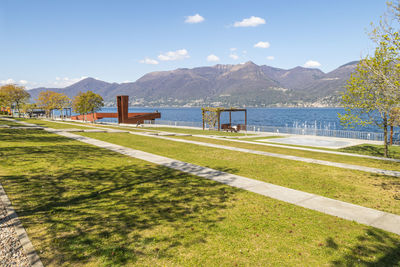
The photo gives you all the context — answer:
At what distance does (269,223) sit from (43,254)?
191 inches

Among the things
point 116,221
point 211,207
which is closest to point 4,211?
point 116,221

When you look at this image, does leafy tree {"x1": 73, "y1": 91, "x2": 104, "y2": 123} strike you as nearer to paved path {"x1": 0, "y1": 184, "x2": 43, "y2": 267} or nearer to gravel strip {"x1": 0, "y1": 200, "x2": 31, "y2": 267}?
paved path {"x1": 0, "y1": 184, "x2": 43, "y2": 267}

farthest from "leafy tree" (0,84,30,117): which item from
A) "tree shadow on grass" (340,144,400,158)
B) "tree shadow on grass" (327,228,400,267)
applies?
"tree shadow on grass" (327,228,400,267)

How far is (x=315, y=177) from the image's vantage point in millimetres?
10492

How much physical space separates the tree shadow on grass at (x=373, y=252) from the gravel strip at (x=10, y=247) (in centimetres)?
568

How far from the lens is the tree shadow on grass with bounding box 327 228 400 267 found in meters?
4.62

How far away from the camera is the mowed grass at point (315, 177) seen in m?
8.11

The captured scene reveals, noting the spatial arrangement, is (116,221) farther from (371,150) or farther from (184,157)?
(371,150)

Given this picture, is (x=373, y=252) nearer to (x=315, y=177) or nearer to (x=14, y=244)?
(x=315, y=177)

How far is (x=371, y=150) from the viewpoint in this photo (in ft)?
63.5

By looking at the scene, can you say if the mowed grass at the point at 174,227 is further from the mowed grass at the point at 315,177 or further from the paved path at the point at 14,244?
the mowed grass at the point at 315,177

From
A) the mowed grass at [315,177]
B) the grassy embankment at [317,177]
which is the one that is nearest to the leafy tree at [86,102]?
the grassy embankment at [317,177]

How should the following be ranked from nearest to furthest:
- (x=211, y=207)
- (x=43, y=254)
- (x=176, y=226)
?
(x=43, y=254)
(x=176, y=226)
(x=211, y=207)

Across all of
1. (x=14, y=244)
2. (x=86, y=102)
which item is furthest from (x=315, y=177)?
(x=86, y=102)
